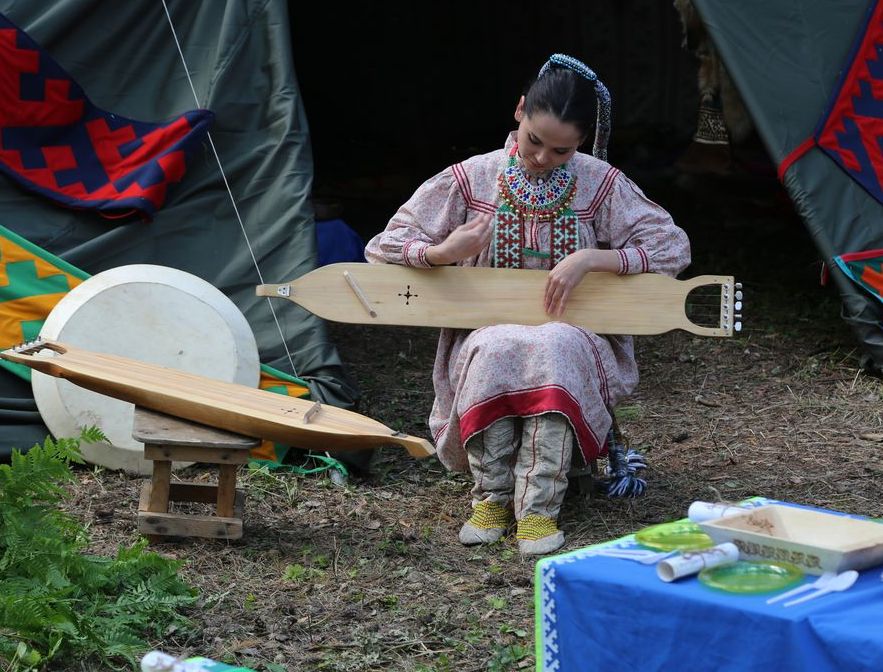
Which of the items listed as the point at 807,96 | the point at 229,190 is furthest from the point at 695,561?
the point at 807,96

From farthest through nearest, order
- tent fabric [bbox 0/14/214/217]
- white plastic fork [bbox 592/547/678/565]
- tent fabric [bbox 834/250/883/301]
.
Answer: tent fabric [bbox 834/250/883/301]
tent fabric [bbox 0/14/214/217]
white plastic fork [bbox 592/547/678/565]

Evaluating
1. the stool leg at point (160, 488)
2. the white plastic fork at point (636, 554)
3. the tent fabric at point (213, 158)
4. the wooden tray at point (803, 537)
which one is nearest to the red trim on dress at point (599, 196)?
the tent fabric at point (213, 158)

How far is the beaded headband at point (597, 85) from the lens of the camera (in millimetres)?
3010

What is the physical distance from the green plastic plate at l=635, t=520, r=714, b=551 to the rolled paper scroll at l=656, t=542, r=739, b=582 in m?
0.04

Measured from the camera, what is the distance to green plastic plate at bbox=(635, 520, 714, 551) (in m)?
1.61

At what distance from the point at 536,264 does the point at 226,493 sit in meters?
1.04

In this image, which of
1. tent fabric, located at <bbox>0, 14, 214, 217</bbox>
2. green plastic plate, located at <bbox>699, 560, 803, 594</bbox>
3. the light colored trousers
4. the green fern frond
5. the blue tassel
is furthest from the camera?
tent fabric, located at <bbox>0, 14, 214, 217</bbox>

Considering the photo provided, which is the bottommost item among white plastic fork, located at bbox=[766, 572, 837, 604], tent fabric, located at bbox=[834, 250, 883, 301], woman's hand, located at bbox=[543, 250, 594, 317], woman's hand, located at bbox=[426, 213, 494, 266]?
tent fabric, located at bbox=[834, 250, 883, 301]

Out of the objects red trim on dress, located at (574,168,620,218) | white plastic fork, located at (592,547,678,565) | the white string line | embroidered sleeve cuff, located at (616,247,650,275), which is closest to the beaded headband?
red trim on dress, located at (574,168,620,218)

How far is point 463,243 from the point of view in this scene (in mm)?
3039

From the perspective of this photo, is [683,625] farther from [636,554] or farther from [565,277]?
[565,277]

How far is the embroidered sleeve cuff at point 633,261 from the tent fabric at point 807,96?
4.54 ft

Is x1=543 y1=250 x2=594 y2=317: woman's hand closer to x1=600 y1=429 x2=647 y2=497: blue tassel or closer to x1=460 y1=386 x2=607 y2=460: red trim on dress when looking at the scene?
x1=460 y1=386 x2=607 y2=460: red trim on dress

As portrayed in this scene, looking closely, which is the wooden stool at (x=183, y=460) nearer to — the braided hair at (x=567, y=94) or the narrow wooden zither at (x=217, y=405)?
the narrow wooden zither at (x=217, y=405)
